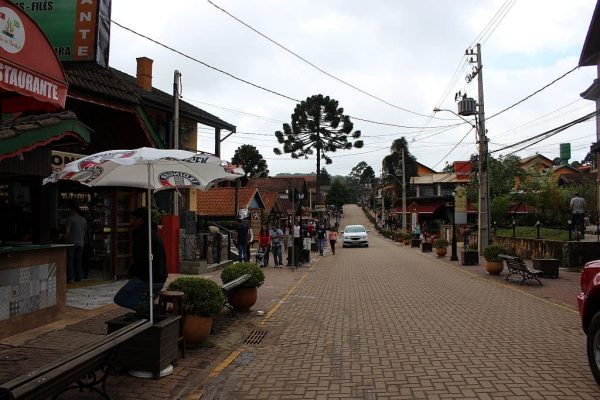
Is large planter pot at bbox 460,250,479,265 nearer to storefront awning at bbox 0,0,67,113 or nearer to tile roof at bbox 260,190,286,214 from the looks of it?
storefront awning at bbox 0,0,67,113

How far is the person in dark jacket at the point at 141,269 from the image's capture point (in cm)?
627

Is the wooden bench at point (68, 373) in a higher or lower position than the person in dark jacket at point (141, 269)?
lower

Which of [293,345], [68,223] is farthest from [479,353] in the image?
[68,223]

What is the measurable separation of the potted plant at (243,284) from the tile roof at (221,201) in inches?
940

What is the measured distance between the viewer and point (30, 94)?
4.73 metres

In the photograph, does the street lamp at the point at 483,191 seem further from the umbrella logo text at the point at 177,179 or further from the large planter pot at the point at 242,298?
the umbrella logo text at the point at 177,179

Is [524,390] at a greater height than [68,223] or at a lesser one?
lesser

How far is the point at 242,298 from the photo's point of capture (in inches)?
376

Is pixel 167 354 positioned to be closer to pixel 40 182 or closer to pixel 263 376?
pixel 263 376

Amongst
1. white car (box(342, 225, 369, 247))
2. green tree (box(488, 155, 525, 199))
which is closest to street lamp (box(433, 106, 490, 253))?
white car (box(342, 225, 369, 247))

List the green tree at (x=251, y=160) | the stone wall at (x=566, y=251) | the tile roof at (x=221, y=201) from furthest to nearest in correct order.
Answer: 1. the green tree at (x=251, y=160)
2. the tile roof at (x=221, y=201)
3. the stone wall at (x=566, y=251)

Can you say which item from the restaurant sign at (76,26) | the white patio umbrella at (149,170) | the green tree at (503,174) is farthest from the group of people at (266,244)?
the green tree at (503,174)

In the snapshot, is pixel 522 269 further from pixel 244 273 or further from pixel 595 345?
pixel 595 345

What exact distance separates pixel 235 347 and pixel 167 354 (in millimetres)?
1735
